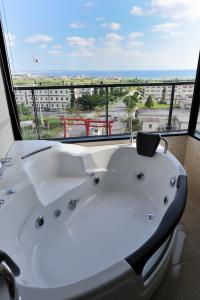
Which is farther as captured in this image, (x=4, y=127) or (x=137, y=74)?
(x=137, y=74)

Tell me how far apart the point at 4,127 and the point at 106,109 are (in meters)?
1.33

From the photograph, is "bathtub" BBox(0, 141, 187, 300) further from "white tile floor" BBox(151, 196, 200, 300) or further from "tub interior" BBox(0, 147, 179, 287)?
"white tile floor" BBox(151, 196, 200, 300)

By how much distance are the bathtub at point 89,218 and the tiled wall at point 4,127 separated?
12 cm

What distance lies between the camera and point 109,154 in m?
2.37

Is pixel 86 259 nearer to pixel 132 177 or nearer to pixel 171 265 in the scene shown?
pixel 171 265

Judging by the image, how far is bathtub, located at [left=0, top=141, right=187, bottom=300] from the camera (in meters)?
0.97

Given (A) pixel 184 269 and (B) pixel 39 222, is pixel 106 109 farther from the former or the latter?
(A) pixel 184 269

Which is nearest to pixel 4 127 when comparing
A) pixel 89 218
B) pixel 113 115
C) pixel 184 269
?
pixel 89 218

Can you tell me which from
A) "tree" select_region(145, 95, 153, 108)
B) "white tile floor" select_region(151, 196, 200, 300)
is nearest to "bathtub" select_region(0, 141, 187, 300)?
"white tile floor" select_region(151, 196, 200, 300)

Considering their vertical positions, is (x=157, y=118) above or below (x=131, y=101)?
below

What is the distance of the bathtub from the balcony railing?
0.58 metres

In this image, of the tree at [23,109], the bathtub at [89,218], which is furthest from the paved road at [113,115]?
the bathtub at [89,218]

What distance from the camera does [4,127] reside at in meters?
2.15

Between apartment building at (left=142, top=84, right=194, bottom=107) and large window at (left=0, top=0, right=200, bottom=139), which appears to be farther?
apartment building at (left=142, top=84, right=194, bottom=107)
